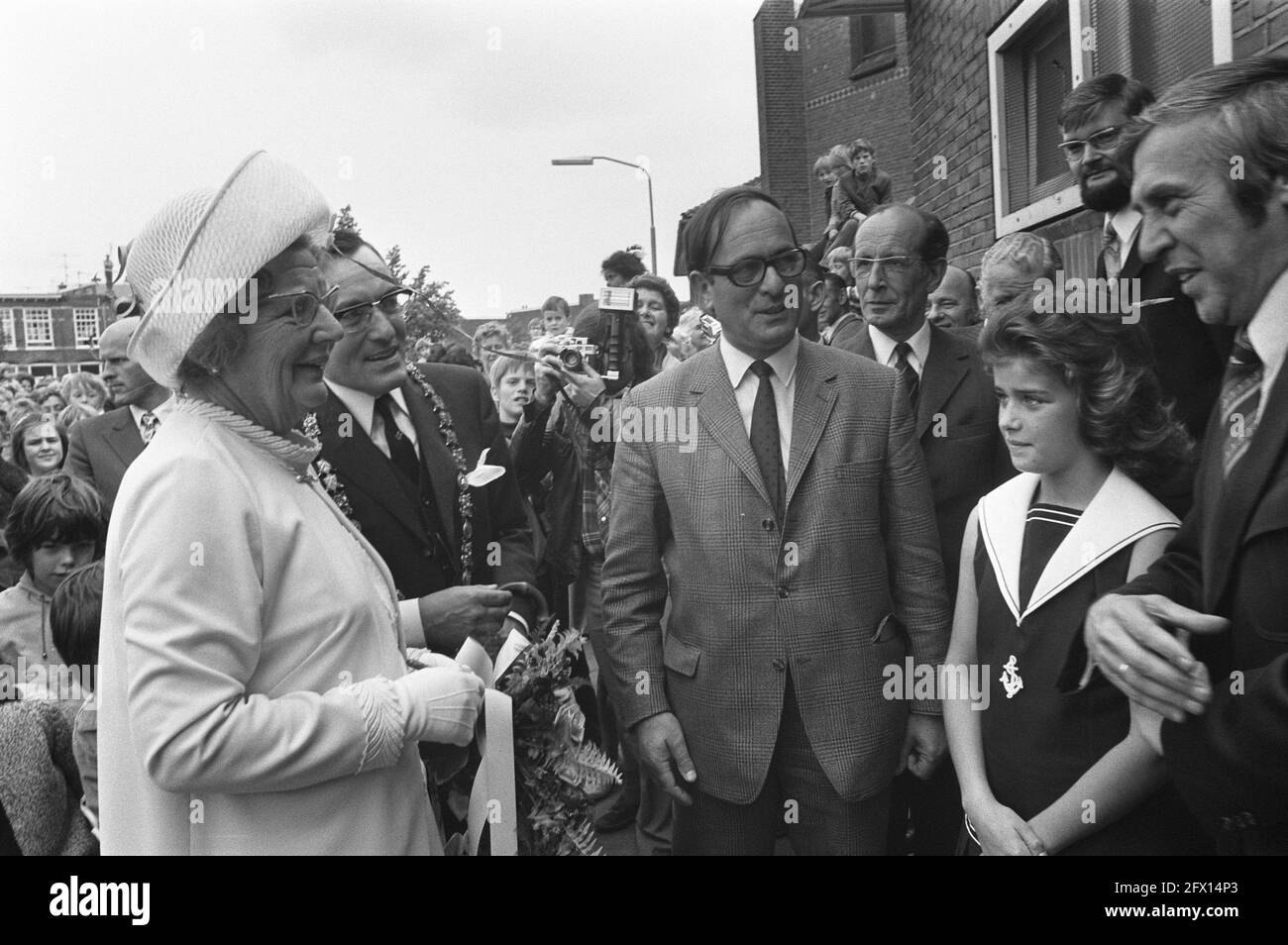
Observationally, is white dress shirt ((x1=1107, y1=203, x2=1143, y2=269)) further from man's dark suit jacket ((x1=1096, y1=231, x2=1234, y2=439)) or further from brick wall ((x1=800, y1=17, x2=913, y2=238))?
brick wall ((x1=800, y1=17, x2=913, y2=238))

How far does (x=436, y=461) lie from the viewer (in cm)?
322

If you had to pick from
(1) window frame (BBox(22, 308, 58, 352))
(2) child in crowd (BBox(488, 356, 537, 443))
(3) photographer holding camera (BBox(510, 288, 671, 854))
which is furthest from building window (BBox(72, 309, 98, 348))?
(3) photographer holding camera (BBox(510, 288, 671, 854))

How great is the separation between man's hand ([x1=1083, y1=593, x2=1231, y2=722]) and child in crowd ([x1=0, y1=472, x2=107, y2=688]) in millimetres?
3323

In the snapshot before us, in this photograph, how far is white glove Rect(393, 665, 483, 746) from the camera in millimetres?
1992

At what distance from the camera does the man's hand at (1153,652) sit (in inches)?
72.9

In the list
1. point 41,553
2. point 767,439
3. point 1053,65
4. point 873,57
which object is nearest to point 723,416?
point 767,439

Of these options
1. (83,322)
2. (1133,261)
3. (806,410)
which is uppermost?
(83,322)

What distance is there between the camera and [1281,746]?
172cm

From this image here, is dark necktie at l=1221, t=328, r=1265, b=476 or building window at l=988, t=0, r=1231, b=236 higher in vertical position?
building window at l=988, t=0, r=1231, b=236

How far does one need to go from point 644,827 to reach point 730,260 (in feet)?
9.02

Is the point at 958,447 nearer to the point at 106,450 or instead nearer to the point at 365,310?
the point at 365,310

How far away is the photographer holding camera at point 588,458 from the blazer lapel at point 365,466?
1.70 metres

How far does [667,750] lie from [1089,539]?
121 cm
